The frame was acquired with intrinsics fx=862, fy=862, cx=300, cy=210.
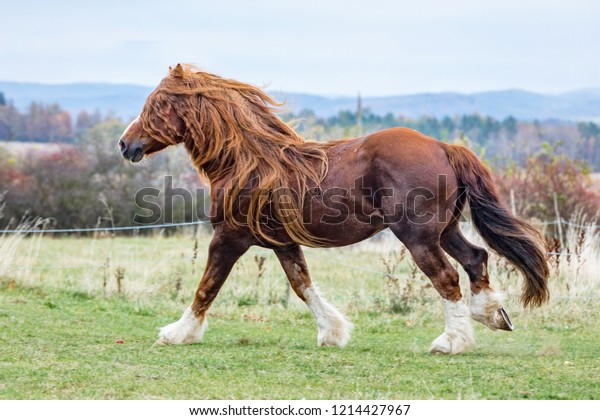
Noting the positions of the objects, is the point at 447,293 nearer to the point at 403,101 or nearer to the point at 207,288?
the point at 207,288

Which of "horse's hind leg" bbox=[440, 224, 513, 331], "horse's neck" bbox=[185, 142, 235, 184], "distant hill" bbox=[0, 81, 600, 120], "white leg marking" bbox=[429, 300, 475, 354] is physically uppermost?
"distant hill" bbox=[0, 81, 600, 120]

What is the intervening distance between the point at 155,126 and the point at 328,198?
170 centimetres

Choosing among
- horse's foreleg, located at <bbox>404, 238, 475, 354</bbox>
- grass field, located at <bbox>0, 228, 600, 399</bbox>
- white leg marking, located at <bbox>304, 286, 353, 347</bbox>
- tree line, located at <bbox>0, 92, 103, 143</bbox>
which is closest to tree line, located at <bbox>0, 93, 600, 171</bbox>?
tree line, located at <bbox>0, 92, 103, 143</bbox>

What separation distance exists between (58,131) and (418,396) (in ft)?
130

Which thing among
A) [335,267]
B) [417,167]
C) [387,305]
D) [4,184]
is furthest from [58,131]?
[417,167]

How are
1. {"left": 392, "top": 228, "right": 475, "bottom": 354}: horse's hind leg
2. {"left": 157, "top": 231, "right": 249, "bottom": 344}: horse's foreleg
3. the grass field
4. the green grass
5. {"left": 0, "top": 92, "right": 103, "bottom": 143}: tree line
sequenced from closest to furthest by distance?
the green grass → the grass field → {"left": 392, "top": 228, "right": 475, "bottom": 354}: horse's hind leg → {"left": 157, "top": 231, "right": 249, "bottom": 344}: horse's foreleg → {"left": 0, "top": 92, "right": 103, "bottom": 143}: tree line

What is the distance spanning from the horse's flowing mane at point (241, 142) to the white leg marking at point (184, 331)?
935 mm

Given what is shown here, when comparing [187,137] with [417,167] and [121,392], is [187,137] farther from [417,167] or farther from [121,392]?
[121,392]

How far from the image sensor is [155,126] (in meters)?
7.66

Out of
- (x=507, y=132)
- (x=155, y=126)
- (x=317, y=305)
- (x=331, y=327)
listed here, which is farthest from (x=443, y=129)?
(x=155, y=126)

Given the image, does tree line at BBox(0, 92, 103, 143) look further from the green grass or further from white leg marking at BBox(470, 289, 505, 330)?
white leg marking at BBox(470, 289, 505, 330)

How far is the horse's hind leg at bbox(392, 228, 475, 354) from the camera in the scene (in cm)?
704

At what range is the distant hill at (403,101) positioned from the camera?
314ft

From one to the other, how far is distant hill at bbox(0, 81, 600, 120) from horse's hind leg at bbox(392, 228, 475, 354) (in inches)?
3319
